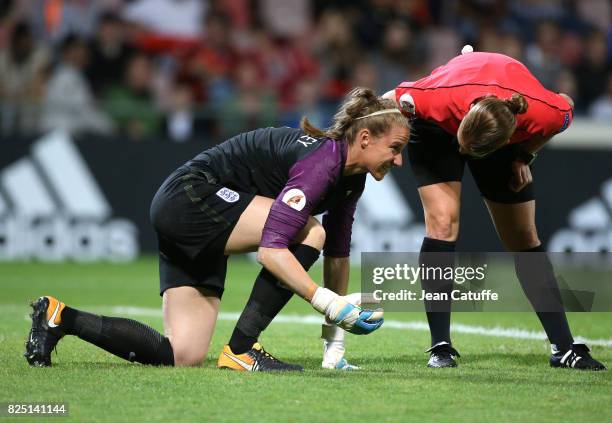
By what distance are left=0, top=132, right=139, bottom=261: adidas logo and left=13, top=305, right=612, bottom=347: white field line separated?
415cm

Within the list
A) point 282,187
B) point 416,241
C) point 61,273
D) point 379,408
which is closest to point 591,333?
point 282,187

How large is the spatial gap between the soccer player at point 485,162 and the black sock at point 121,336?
142cm

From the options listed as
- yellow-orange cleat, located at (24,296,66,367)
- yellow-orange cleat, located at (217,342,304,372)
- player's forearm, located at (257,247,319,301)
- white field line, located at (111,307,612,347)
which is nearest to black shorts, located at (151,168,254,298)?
player's forearm, located at (257,247,319,301)

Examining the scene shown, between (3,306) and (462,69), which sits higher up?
(462,69)

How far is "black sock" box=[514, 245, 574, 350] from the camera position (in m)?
5.95

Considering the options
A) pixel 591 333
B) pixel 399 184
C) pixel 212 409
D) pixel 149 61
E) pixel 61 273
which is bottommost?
pixel 212 409

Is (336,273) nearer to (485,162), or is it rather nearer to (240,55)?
(485,162)

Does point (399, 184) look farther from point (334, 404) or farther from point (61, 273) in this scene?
point (334, 404)

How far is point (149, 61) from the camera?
14266mm

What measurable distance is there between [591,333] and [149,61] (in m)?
8.34

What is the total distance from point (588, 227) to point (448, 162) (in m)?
8.04

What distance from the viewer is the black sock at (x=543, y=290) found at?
5.95 metres

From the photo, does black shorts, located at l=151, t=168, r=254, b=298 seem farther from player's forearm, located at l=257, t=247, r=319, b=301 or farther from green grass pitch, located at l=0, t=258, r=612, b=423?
green grass pitch, located at l=0, t=258, r=612, b=423

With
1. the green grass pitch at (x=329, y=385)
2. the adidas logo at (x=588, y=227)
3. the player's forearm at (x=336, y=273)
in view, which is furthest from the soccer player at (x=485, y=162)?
the adidas logo at (x=588, y=227)
